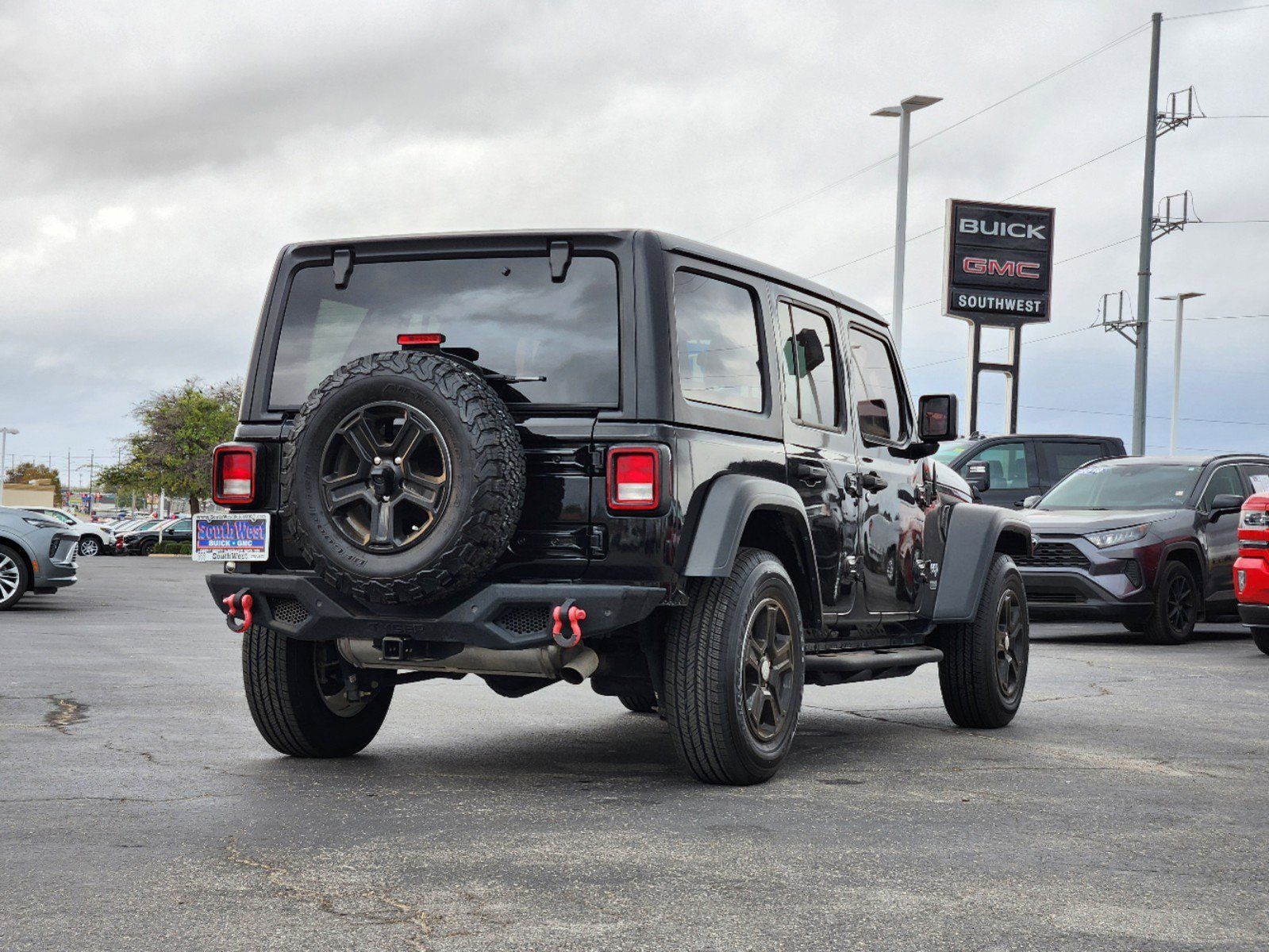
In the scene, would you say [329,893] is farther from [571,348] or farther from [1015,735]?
[1015,735]

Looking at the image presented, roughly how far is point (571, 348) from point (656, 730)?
2797 mm

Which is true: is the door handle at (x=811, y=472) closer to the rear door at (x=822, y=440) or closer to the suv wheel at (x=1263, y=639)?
the rear door at (x=822, y=440)

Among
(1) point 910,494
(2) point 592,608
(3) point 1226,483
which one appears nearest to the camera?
(2) point 592,608

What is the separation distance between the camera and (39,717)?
306 inches

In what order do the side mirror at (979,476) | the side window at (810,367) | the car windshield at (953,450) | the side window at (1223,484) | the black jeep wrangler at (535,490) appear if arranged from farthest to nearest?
the car windshield at (953,450), the side window at (1223,484), the side mirror at (979,476), the side window at (810,367), the black jeep wrangler at (535,490)

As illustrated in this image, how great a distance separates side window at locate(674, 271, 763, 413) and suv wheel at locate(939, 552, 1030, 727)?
2.27 metres

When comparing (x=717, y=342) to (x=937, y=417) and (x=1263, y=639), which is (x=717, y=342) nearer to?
(x=937, y=417)

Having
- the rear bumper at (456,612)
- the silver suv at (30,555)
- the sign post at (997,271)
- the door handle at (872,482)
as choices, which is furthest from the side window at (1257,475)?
the sign post at (997,271)

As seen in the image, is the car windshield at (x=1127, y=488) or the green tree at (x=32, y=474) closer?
the car windshield at (x=1127, y=488)

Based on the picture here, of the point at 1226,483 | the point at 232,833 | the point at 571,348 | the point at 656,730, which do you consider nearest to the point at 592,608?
the point at 571,348

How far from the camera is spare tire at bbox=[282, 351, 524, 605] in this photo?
5.31 metres

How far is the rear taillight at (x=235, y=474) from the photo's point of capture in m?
6.00

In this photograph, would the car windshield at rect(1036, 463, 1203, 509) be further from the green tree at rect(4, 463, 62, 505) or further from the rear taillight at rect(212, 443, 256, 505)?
the green tree at rect(4, 463, 62, 505)

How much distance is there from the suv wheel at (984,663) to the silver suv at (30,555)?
39.2 feet
